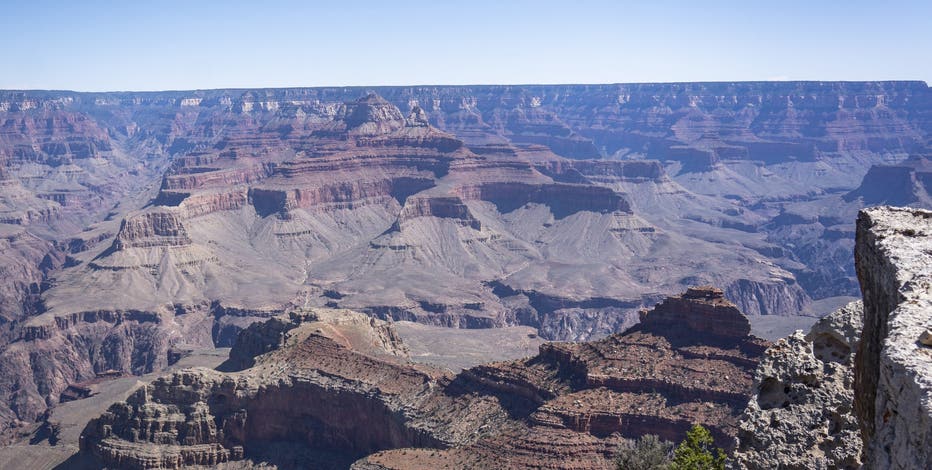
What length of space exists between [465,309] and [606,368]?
5076 inches

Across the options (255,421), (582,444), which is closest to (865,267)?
(582,444)

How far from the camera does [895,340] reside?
13859 mm

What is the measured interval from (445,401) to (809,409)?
5637 centimetres

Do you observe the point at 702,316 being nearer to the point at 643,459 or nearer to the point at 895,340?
the point at 643,459

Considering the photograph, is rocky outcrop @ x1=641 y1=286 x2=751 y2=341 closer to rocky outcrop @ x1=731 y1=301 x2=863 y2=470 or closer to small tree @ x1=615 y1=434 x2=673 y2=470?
small tree @ x1=615 y1=434 x2=673 y2=470

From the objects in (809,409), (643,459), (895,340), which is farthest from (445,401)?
(895,340)

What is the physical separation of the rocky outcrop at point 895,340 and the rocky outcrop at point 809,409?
1.48 meters

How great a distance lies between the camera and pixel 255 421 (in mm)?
84500

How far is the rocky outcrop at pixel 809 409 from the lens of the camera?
18734 millimetres

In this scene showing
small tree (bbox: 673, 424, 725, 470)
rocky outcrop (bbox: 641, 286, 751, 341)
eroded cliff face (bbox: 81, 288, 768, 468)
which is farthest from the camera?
rocky outcrop (bbox: 641, 286, 751, 341)

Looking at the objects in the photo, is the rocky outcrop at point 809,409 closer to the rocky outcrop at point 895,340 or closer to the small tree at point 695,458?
the rocky outcrop at point 895,340

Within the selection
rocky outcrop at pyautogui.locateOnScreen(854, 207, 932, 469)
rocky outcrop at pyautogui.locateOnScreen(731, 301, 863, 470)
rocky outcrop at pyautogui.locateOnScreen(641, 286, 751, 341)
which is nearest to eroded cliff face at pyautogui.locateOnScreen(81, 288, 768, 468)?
rocky outcrop at pyautogui.locateOnScreen(641, 286, 751, 341)

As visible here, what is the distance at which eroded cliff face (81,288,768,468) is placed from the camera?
210 feet

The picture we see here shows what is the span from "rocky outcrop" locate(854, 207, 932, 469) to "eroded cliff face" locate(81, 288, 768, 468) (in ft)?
147
